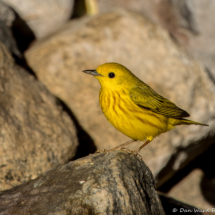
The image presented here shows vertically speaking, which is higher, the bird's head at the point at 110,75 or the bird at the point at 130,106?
A: the bird's head at the point at 110,75

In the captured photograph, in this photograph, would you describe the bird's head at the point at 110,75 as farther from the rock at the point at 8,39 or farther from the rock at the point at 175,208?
the rock at the point at 8,39

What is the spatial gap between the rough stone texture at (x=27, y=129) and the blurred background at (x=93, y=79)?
20 millimetres

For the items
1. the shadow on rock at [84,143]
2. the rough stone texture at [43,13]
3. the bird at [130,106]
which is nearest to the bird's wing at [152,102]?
the bird at [130,106]

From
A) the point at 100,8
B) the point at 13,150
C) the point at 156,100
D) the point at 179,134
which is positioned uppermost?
the point at 100,8

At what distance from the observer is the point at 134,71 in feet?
22.6

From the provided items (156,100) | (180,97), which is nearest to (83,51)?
(180,97)

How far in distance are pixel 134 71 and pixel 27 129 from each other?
2.86 metres

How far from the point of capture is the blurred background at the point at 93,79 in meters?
5.46

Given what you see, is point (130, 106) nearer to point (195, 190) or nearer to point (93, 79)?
point (93, 79)

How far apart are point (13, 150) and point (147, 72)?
344cm

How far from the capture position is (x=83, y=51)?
6.95 m

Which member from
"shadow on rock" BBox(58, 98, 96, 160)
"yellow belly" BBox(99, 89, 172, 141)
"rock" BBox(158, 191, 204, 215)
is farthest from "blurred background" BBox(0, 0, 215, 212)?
"yellow belly" BBox(99, 89, 172, 141)

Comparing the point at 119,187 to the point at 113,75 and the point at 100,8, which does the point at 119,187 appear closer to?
the point at 113,75

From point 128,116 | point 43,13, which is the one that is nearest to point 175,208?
point 128,116
